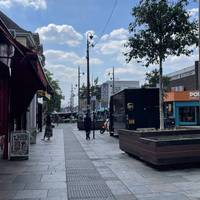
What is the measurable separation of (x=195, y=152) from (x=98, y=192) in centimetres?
398

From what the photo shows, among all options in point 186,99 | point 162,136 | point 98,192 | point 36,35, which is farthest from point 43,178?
point 186,99

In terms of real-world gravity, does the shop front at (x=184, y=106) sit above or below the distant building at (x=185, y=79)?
below

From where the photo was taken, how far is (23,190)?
33.1 ft

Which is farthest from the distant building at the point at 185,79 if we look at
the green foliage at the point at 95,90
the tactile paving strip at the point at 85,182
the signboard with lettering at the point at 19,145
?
the tactile paving strip at the point at 85,182

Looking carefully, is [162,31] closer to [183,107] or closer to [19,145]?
[19,145]

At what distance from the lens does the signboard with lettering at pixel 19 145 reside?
16117mm

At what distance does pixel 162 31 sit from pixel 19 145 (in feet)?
26.2

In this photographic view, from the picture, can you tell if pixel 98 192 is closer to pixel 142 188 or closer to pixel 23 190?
pixel 142 188

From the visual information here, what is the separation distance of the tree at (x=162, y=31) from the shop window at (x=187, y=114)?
34005 millimetres

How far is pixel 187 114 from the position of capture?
54.3 m

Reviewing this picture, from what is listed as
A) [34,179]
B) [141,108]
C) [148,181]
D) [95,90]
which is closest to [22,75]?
[34,179]

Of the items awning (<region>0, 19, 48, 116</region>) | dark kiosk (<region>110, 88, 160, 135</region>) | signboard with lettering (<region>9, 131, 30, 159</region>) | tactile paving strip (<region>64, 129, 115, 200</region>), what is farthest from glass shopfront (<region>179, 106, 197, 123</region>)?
signboard with lettering (<region>9, 131, 30, 159</region>)

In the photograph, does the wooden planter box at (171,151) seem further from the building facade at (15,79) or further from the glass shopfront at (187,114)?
the glass shopfront at (187,114)

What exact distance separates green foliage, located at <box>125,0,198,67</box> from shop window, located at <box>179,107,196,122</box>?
34028 millimetres
